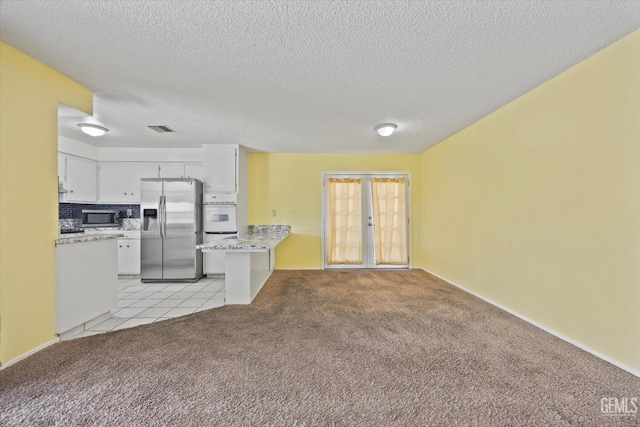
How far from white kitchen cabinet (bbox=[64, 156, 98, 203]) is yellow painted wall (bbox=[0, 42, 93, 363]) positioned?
2.72 m

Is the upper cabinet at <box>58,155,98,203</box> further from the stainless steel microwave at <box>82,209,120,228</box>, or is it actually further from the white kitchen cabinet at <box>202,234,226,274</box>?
the white kitchen cabinet at <box>202,234,226,274</box>

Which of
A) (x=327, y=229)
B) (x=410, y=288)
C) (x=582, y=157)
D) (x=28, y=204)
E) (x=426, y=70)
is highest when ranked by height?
(x=426, y=70)

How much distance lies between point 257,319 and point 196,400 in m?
1.26

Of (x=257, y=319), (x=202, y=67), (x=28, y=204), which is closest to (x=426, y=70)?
(x=202, y=67)

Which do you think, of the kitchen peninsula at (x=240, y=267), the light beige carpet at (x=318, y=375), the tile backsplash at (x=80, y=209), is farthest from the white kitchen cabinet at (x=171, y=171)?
the light beige carpet at (x=318, y=375)

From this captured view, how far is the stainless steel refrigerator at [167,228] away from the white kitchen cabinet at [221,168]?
0.34 m

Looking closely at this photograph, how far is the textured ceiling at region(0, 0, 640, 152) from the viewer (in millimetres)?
1621

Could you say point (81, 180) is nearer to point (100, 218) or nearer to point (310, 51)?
point (100, 218)

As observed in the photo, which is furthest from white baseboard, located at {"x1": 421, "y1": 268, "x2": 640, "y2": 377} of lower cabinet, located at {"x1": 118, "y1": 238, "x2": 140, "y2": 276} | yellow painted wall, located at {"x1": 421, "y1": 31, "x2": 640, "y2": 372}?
lower cabinet, located at {"x1": 118, "y1": 238, "x2": 140, "y2": 276}

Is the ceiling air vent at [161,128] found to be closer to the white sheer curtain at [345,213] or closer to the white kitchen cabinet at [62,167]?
the white kitchen cabinet at [62,167]

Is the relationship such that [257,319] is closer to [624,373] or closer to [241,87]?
[241,87]

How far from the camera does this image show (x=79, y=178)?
14.8 ft

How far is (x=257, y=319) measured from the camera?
2850 mm

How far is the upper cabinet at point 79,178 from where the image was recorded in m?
4.31
